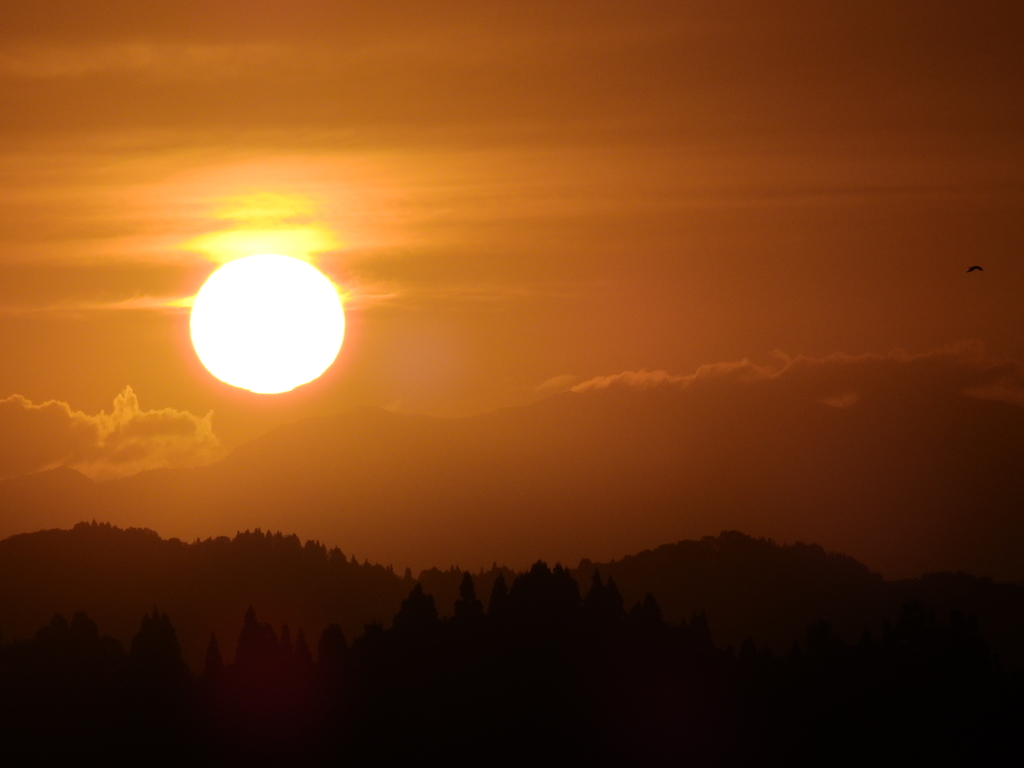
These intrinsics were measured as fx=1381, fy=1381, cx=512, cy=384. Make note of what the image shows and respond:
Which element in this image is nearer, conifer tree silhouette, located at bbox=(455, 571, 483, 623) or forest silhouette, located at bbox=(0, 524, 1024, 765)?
forest silhouette, located at bbox=(0, 524, 1024, 765)

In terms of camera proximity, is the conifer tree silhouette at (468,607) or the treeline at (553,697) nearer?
the treeline at (553,697)

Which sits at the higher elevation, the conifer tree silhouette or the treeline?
the conifer tree silhouette

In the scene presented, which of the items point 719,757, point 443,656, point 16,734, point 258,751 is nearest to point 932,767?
point 719,757

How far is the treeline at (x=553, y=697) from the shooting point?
13675 centimetres

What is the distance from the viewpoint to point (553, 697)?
140500mm

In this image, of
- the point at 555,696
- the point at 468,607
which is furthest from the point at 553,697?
the point at 468,607

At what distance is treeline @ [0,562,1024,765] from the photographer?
136750mm

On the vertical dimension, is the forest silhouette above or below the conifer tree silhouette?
below

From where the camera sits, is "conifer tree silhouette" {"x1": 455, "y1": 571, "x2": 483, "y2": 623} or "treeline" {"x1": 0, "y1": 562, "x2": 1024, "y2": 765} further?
"conifer tree silhouette" {"x1": 455, "y1": 571, "x2": 483, "y2": 623}

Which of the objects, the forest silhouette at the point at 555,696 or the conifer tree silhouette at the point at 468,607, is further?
→ the conifer tree silhouette at the point at 468,607

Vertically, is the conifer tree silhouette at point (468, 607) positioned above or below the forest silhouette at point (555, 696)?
above

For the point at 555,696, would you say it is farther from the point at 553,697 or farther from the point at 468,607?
the point at 468,607

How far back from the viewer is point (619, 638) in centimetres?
14675

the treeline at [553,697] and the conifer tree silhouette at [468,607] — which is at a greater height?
the conifer tree silhouette at [468,607]
